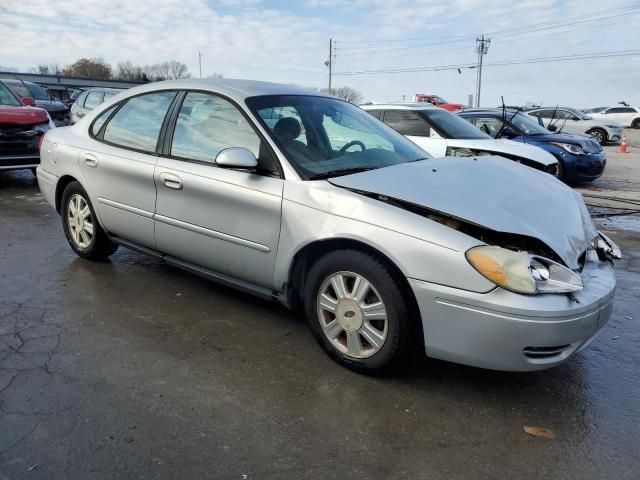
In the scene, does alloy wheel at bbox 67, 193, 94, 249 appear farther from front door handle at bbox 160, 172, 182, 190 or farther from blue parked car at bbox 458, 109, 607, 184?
blue parked car at bbox 458, 109, 607, 184

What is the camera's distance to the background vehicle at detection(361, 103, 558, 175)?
323 inches

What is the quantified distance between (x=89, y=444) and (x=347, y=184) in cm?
183

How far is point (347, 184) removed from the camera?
3168 mm

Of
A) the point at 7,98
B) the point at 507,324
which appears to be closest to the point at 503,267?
the point at 507,324

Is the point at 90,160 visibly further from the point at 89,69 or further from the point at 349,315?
the point at 89,69

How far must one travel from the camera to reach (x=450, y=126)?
28.3ft

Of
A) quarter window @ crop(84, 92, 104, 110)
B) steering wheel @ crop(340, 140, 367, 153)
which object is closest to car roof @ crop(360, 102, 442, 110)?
steering wheel @ crop(340, 140, 367, 153)

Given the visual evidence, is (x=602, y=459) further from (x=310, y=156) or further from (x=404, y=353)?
(x=310, y=156)

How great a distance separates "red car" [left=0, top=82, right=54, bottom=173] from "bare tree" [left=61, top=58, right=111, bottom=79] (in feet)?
272

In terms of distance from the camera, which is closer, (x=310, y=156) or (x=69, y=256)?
(x=310, y=156)

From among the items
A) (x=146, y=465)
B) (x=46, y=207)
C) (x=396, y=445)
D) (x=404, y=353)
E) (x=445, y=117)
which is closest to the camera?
(x=146, y=465)

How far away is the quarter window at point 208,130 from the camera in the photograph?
144 inches

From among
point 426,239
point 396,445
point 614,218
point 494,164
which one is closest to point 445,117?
point 614,218

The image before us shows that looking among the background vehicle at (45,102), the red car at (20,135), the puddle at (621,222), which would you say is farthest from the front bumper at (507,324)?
the background vehicle at (45,102)
